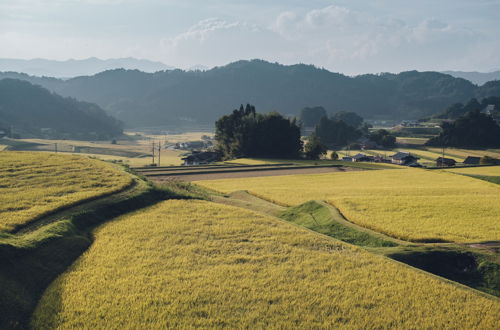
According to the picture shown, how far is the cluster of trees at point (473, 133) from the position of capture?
9612 centimetres

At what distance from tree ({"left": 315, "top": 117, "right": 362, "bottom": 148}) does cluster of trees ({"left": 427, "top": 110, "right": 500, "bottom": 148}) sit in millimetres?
26775

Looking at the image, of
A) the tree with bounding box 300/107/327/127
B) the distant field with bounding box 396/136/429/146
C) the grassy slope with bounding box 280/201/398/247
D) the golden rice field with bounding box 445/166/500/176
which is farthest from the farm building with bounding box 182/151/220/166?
the tree with bounding box 300/107/327/127

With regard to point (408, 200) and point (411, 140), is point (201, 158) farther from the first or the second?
point (411, 140)

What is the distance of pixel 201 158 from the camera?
7606 centimetres

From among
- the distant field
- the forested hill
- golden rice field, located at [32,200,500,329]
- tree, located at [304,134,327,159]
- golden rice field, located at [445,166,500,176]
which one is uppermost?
the forested hill

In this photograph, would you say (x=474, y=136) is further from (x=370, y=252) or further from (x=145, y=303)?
(x=145, y=303)

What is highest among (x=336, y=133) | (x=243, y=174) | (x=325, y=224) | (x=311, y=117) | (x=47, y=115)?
(x=311, y=117)

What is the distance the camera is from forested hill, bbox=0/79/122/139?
153 m

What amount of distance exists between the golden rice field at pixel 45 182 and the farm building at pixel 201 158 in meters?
40.4

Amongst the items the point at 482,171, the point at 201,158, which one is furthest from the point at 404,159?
the point at 201,158

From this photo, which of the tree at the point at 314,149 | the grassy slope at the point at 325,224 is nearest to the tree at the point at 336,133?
the tree at the point at 314,149

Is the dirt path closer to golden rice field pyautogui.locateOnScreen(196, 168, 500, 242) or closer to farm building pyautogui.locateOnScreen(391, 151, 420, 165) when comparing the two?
golden rice field pyautogui.locateOnScreen(196, 168, 500, 242)

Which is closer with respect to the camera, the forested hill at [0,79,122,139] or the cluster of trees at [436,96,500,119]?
the forested hill at [0,79,122,139]

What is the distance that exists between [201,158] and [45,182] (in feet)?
169
